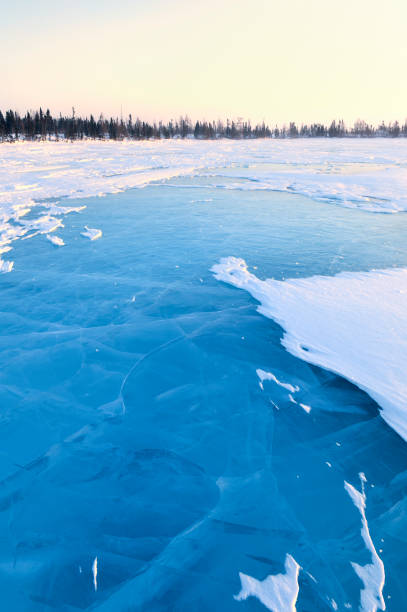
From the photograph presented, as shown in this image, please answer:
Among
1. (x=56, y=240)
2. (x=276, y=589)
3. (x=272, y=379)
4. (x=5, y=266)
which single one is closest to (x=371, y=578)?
(x=276, y=589)

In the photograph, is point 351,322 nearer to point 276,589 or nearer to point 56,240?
point 276,589

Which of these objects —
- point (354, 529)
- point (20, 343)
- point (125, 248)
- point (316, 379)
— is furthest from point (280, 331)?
point (125, 248)

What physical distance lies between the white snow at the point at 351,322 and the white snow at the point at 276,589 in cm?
114

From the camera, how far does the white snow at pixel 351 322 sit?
2.61 m

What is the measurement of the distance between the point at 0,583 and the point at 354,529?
1.62 meters

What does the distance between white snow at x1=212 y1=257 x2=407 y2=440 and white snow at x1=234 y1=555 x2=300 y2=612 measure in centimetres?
114

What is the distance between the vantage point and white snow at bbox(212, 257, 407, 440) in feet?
8.56

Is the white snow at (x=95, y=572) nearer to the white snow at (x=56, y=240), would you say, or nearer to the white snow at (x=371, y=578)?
the white snow at (x=371, y=578)

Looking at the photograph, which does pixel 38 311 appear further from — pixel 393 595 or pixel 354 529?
pixel 393 595

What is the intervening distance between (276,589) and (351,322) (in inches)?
96.1

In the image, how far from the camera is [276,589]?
1483 millimetres

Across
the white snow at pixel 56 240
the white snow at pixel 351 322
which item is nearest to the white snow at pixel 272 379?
the white snow at pixel 351 322

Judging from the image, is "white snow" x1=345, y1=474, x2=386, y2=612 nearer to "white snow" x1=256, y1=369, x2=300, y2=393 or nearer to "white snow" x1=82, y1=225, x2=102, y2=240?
"white snow" x1=256, y1=369, x2=300, y2=393

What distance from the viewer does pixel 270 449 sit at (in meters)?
2.18
